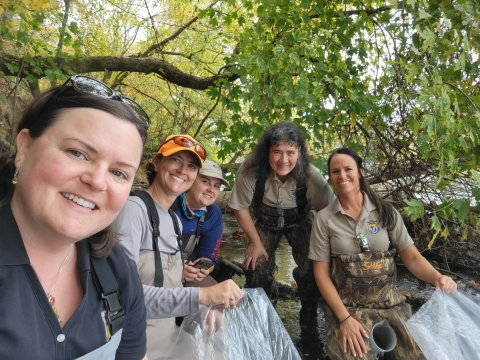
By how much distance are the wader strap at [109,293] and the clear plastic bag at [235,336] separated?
808mm

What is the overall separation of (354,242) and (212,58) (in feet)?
21.2

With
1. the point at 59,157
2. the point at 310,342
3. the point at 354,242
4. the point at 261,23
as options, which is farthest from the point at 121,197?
the point at 261,23

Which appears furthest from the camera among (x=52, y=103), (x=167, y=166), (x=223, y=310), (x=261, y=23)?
(x=261, y=23)

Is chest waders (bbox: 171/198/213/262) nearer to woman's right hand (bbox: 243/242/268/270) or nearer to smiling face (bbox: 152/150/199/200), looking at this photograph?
smiling face (bbox: 152/150/199/200)

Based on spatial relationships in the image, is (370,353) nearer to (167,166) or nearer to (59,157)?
(167,166)

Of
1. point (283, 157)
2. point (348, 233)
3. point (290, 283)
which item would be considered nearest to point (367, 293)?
point (348, 233)

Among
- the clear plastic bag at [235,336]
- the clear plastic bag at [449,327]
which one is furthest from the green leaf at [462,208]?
the clear plastic bag at [235,336]

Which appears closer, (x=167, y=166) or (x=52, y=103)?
(x=52, y=103)

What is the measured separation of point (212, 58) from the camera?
7980 millimetres

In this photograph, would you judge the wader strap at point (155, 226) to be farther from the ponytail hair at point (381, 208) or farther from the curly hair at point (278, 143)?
the ponytail hair at point (381, 208)

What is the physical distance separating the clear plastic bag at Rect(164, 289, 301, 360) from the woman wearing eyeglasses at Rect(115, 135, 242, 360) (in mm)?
112

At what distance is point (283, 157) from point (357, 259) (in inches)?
45.4

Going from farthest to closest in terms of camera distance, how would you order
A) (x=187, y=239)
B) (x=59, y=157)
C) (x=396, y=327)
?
(x=187, y=239) < (x=396, y=327) < (x=59, y=157)

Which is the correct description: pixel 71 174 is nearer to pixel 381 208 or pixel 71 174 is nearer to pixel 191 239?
pixel 191 239
